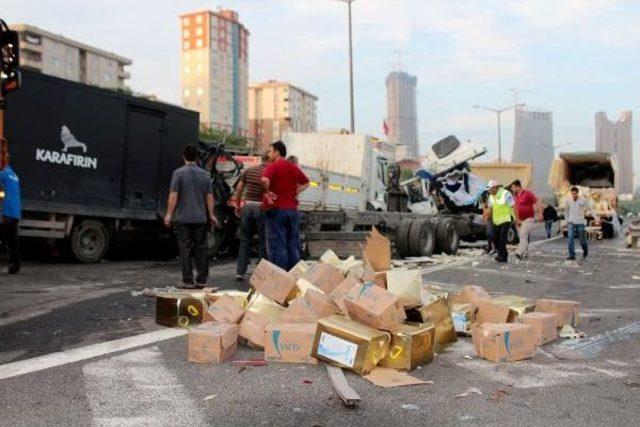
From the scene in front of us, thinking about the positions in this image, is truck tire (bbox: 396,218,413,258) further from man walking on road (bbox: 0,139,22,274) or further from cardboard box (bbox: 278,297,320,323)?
cardboard box (bbox: 278,297,320,323)

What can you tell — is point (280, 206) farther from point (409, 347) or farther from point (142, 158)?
point (142, 158)

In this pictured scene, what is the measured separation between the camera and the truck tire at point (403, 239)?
14.5 meters

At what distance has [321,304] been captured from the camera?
551 cm

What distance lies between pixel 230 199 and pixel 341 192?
7.95 feet

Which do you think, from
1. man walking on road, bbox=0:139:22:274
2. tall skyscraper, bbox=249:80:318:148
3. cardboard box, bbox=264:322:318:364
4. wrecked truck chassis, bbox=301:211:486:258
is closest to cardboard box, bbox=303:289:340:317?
cardboard box, bbox=264:322:318:364

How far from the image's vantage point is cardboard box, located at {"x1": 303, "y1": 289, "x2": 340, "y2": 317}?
5453 mm

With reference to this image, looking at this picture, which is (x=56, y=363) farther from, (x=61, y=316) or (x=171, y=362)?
(x=61, y=316)

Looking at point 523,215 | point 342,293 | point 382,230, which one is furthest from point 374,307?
point 523,215

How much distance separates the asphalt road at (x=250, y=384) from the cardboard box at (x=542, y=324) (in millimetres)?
102

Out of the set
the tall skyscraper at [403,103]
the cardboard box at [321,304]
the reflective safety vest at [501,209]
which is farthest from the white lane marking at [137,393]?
the tall skyscraper at [403,103]

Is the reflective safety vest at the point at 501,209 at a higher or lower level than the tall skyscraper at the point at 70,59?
lower

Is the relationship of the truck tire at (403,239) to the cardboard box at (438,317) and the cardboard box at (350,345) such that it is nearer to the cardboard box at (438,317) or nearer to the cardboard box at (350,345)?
the cardboard box at (438,317)

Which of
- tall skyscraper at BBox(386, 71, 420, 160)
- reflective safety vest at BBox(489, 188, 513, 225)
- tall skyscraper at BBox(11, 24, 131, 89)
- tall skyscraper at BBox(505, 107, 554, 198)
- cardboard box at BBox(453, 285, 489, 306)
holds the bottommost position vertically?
cardboard box at BBox(453, 285, 489, 306)

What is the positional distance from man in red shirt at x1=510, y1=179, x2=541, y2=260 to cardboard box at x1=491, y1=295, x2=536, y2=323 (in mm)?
8193
